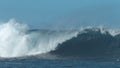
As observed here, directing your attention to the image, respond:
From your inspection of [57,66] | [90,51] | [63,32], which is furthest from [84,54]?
[57,66]

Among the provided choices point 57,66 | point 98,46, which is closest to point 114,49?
point 98,46

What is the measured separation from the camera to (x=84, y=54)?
13750cm

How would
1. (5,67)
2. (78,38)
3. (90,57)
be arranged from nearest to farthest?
(5,67) → (90,57) → (78,38)

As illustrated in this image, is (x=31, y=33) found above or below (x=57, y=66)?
above

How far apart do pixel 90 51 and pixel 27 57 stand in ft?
31.2

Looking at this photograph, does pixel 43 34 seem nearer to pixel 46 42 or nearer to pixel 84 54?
pixel 46 42

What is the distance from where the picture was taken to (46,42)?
145 m

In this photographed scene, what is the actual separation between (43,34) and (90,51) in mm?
11161

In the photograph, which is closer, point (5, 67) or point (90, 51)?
point (5, 67)

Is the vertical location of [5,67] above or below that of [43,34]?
below

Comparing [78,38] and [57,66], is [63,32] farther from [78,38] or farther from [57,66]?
[57,66]

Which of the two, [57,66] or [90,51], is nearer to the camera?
[57,66]

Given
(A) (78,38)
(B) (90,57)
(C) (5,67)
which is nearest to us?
(C) (5,67)

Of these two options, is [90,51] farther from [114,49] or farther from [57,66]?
[57,66]
